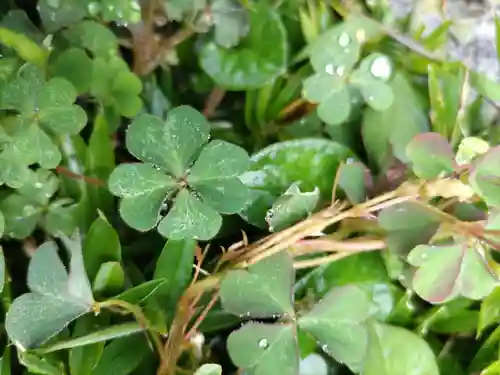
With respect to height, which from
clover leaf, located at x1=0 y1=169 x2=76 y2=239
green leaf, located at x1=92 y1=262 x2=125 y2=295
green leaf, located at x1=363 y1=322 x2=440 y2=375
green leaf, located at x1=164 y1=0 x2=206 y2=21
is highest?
green leaf, located at x1=164 y1=0 x2=206 y2=21

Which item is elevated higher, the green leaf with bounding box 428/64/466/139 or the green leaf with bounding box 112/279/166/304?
the green leaf with bounding box 428/64/466/139

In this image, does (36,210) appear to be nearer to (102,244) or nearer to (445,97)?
(102,244)

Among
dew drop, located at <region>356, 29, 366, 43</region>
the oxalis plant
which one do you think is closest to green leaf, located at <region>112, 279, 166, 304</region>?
the oxalis plant

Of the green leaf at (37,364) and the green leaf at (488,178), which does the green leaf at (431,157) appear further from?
the green leaf at (37,364)

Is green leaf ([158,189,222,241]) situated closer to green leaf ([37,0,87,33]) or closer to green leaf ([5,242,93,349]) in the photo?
green leaf ([5,242,93,349])

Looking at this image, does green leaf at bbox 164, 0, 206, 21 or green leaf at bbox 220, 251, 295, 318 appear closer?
green leaf at bbox 220, 251, 295, 318
